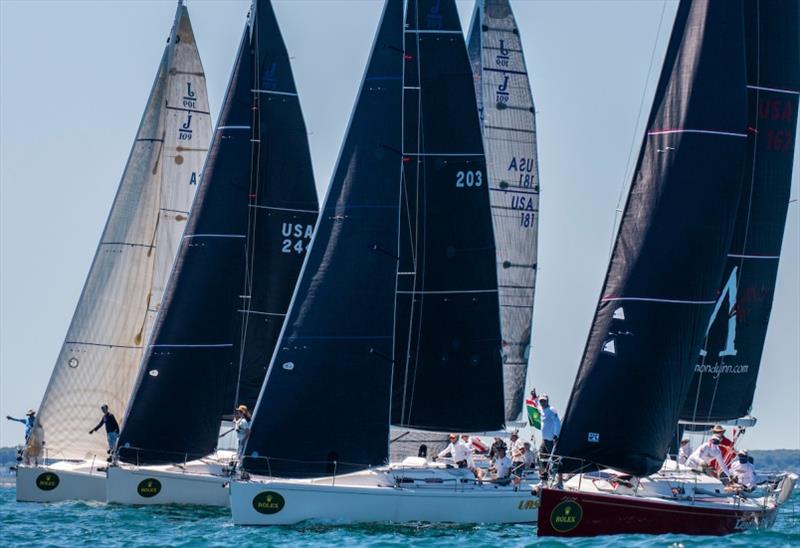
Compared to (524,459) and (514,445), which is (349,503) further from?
(514,445)

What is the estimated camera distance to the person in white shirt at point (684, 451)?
34.0 meters

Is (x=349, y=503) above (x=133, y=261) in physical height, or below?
below

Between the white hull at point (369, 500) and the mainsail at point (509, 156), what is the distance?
31.1 feet

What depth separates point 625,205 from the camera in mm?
30234

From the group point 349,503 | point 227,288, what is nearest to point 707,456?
point 349,503

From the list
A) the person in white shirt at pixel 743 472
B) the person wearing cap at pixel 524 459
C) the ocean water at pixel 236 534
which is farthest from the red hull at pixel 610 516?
the person wearing cap at pixel 524 459

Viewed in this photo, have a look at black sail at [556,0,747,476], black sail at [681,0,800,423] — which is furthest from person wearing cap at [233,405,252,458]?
black sail at [681,0,800,423]

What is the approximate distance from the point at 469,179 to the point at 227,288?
19.1 ft

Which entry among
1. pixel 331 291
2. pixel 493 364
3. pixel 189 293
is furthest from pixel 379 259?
pixel 189 293

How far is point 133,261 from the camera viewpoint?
4106 centimetres

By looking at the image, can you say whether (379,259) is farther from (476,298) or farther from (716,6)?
(716,6)

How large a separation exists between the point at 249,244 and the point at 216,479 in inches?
226

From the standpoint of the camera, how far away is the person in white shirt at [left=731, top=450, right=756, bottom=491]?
1238 inches

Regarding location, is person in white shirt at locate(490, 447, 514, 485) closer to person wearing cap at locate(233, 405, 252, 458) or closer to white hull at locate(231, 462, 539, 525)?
white hull at locate(231, 462, 539, 525)
